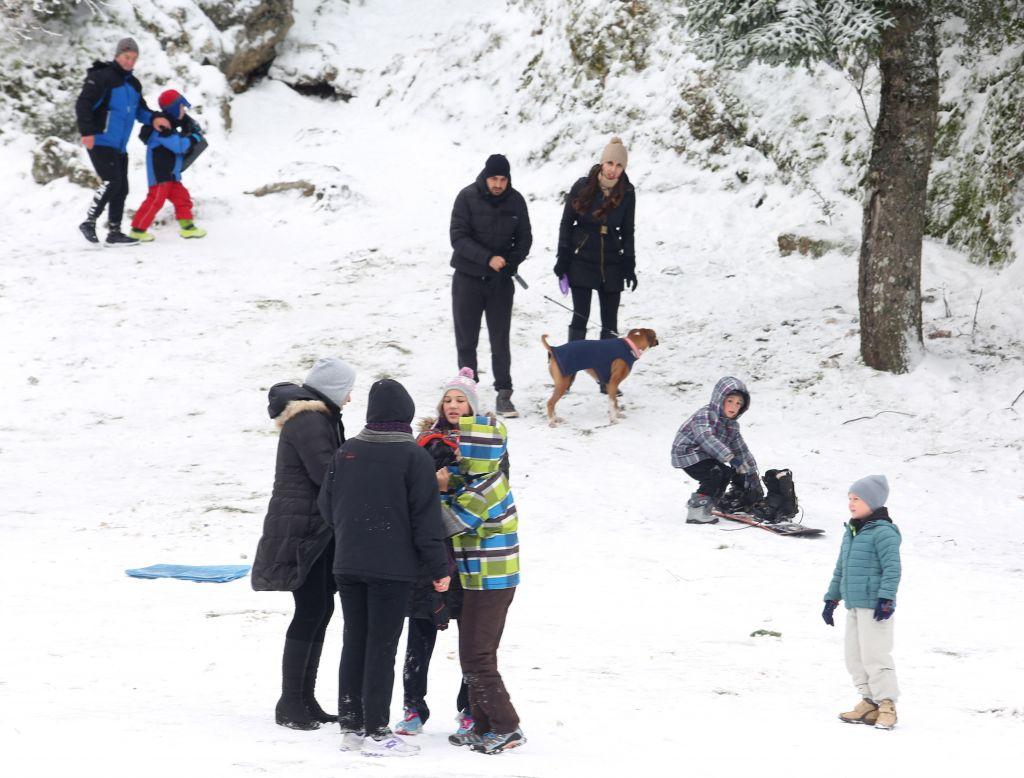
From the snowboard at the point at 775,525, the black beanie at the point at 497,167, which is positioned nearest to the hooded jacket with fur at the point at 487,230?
the black beanie at the point at 497,167

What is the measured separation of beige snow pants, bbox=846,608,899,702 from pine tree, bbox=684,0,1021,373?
580 cm

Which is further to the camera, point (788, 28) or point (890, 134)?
point (890, 134)

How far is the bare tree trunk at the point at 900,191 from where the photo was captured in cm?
1031

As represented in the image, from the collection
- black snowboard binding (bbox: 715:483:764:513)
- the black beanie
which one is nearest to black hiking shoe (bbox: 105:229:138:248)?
the black beanie

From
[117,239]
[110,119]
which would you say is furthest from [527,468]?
[110,119]

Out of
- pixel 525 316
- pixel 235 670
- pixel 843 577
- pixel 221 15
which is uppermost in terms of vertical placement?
pixel 221 15

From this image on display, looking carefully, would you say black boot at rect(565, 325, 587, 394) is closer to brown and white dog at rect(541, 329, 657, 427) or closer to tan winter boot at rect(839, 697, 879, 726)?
brown and white dog at rect(541, 329, 657, 427)

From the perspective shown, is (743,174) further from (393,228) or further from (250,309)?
(250,309)

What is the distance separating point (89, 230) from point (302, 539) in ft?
36.0

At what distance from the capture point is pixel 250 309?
1317 cm

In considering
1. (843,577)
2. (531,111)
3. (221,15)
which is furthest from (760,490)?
(221,15)

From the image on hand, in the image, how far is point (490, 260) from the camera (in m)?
10.3

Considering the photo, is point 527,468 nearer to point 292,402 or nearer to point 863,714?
point 863,714

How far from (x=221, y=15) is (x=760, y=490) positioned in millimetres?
14111
